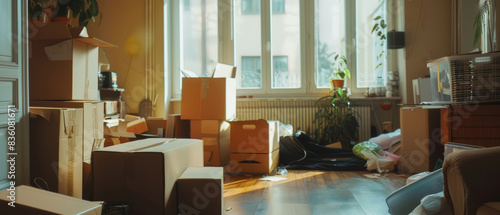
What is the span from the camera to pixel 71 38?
2471 mm

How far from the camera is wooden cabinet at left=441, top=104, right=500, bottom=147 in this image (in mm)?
2588

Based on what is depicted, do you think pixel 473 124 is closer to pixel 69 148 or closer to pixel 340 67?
pixel 340 67

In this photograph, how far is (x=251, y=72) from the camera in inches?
201

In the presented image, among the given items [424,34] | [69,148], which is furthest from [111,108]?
[424,34]

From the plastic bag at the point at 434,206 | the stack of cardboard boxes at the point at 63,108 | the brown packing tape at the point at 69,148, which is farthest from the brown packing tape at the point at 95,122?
the plastic bag at the point at 434,206

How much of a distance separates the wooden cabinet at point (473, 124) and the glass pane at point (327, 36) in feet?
7.58

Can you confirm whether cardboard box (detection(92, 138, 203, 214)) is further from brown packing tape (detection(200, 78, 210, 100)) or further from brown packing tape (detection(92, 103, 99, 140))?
brown packing tape (detection(200, 78, 210, 100))

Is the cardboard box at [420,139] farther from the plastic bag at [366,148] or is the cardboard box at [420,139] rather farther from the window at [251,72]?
the window at [251,72]

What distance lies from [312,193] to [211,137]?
1360mm

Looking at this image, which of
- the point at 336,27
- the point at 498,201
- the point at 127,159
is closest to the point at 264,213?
the point at 127,159

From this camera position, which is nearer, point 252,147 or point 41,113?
point 41,113

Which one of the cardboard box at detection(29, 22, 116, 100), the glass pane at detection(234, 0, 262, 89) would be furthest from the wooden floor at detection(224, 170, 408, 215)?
the glass pane at detection(234, 0, 262, 89)

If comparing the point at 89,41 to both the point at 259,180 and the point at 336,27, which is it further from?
the point at 336,27

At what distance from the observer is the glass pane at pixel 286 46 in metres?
5.04
